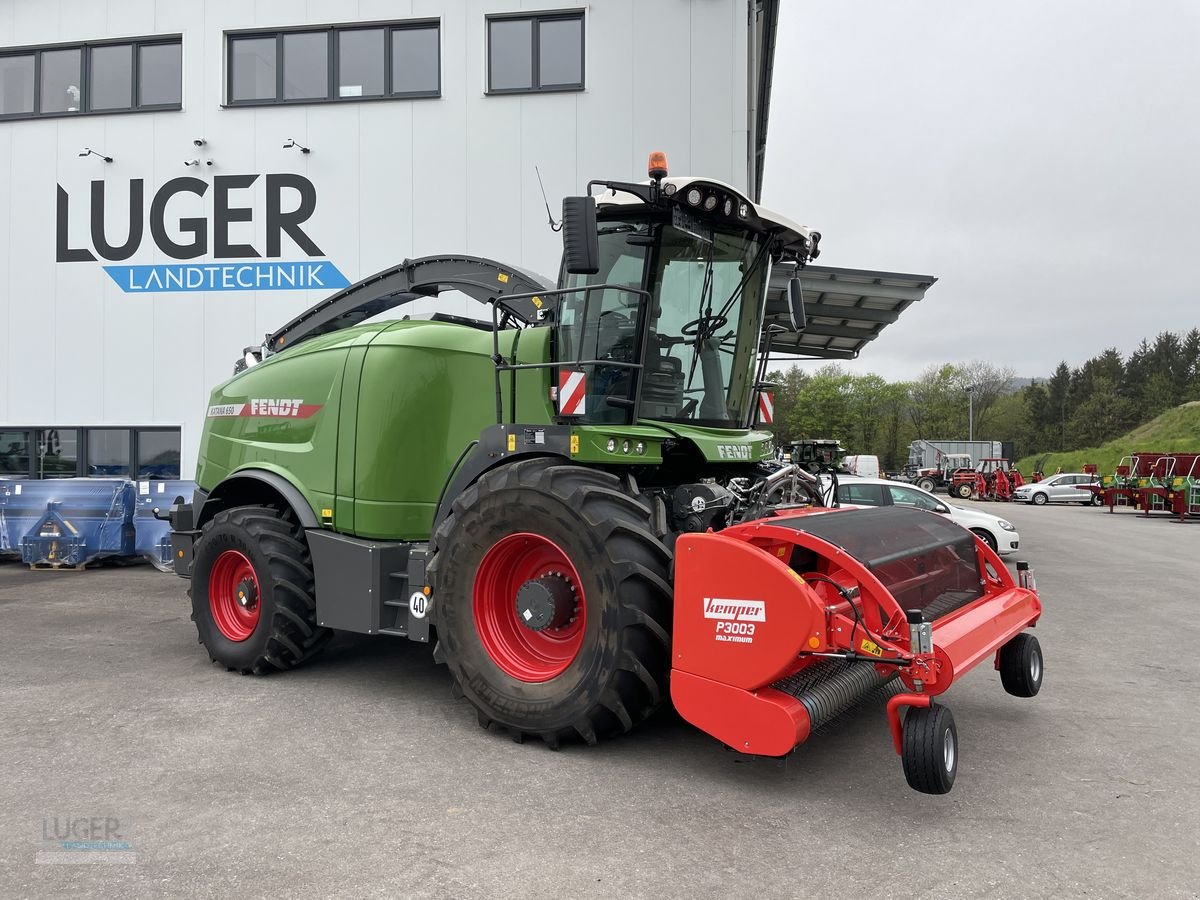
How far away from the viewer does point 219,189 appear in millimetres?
13680

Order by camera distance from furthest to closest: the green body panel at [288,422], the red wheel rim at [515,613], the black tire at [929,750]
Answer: the green body panel at [288,422] → the red wheel rim at [515,613] → the black tire at [929,750]

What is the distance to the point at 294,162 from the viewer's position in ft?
44.3

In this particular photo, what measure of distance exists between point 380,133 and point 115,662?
9.25 m

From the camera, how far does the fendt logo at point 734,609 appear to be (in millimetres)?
3965

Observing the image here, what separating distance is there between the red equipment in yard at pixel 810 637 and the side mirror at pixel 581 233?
149 cm

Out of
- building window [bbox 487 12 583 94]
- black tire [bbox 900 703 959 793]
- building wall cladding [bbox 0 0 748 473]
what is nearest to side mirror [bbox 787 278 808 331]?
black tire [bbox 900 703 959 793]

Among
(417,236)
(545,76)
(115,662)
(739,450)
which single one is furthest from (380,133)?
(739,450)

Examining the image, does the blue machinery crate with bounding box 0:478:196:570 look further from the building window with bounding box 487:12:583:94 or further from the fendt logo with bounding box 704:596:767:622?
the fendt logo with bounding box 704:596:767:622

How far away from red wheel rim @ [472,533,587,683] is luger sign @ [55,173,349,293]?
31.3 feet

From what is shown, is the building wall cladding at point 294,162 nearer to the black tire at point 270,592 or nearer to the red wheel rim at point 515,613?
the black tire at point 270,592

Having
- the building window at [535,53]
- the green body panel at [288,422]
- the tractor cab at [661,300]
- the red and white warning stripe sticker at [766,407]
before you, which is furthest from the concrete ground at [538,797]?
the building window at [535,53]

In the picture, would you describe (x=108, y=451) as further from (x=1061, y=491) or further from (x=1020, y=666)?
(x=1061, y=491)

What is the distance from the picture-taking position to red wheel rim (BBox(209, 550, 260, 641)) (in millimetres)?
6523

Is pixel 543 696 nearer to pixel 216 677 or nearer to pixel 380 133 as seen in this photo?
pixel 216 677
